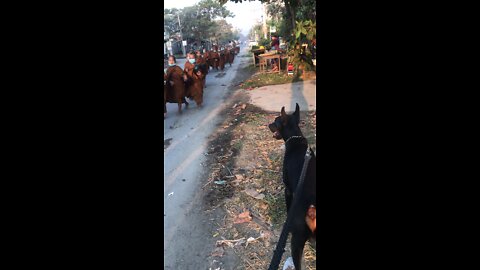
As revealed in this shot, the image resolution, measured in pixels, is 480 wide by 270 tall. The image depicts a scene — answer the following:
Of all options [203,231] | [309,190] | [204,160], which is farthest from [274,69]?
[309,190]

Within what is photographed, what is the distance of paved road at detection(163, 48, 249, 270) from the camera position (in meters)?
2.26

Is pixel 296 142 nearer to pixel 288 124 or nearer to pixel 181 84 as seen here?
pixel 288 124

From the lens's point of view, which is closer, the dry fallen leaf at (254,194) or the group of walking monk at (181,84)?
the dry fallen leaf at (254,194)

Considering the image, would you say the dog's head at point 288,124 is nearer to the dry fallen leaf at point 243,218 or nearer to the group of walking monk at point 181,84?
the dry fallen leaf at point 243,218

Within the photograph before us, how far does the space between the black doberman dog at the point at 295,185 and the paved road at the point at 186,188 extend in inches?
22.7

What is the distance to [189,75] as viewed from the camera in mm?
6742

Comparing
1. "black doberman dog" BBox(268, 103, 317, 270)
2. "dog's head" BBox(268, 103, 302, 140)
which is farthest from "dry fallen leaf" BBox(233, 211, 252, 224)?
"dog's head" BBox(268, 103, 302, 140)

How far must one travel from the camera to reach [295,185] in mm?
1834

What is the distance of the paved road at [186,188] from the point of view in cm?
226

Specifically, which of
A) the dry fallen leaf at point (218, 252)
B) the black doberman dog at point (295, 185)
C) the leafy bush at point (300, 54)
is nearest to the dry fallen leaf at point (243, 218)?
the dry fallen leaf at point (218, 252)
